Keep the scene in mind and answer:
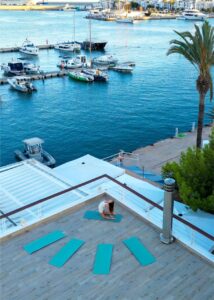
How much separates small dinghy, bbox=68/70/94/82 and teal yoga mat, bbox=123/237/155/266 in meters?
58.8

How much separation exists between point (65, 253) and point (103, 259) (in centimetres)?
116

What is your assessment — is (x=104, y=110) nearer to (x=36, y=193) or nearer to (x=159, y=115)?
(x=159, y=115)

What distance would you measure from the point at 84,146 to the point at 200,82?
1878 cm

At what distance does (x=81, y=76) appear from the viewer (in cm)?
6812

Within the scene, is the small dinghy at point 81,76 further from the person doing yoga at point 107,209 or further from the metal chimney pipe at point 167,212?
the metal chimney pipe at point 167,212

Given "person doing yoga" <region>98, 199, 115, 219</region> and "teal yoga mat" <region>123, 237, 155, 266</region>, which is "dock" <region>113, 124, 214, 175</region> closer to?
"person doing yoga" <region>98, 199, 115, 219</region>

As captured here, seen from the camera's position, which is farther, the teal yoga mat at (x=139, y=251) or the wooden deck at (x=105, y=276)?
the teal yoga mat at (x=139, y=251)

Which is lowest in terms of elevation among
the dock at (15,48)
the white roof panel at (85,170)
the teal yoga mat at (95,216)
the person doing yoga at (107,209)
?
the white roof panel at (85,170)

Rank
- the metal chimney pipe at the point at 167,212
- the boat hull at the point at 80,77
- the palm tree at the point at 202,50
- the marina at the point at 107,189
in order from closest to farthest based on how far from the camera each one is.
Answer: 1. the marina at the point at 107,189
2. the metal chimney pipe at the point at 167,212
3. the palm tree at the point at 202,50
4. the boat hull at the point at 80,77

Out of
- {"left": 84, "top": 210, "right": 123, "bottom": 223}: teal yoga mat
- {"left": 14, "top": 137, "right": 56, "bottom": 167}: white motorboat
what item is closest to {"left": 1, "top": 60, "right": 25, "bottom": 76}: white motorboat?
{"left": 14, "top": 137, "right": 56, "bottom": 167}: white motorboat

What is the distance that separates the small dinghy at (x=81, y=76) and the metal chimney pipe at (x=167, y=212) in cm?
5891

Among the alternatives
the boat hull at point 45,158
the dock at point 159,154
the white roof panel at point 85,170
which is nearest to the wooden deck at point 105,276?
the white roof panel at point 85,170

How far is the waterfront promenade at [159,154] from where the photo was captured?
98.6 ft

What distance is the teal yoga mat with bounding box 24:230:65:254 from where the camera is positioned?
34.6 ft
